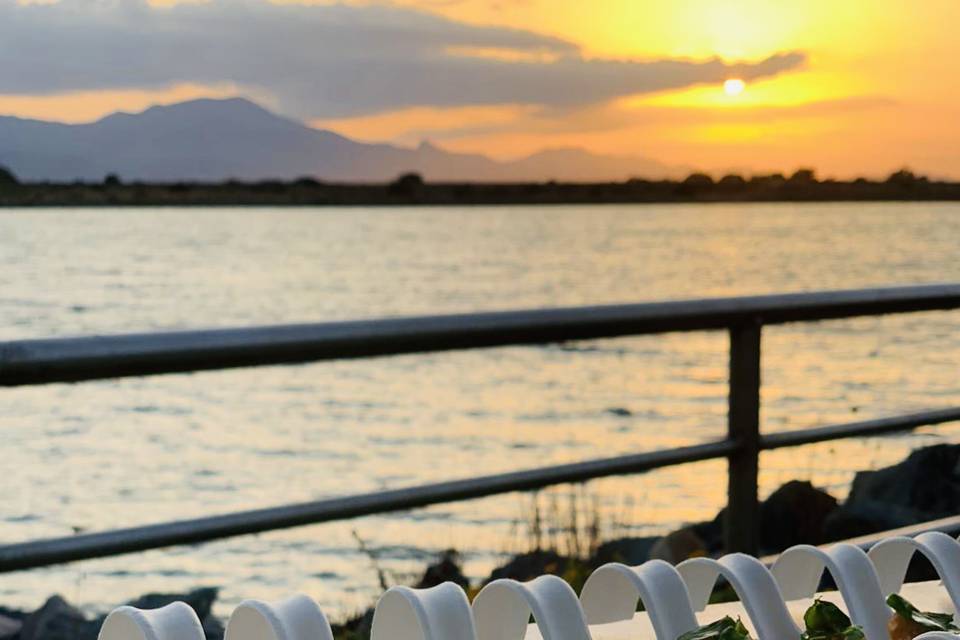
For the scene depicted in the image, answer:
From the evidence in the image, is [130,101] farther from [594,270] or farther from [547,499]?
[547,499]

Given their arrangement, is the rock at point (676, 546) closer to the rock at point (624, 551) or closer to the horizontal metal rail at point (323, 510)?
the rock at point (624, 551)

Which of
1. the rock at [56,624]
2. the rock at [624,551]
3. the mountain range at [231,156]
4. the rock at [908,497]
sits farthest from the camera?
the mountain range at [231,156]

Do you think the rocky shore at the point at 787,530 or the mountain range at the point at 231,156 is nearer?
the rocky shore at the point at 787,530

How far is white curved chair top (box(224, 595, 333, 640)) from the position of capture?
1.13 meters

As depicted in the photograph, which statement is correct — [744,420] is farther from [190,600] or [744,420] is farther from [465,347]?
[190,600]

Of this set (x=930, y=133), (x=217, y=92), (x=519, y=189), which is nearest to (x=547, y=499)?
(x=930, y=133)

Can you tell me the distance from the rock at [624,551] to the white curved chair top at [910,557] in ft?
9.85

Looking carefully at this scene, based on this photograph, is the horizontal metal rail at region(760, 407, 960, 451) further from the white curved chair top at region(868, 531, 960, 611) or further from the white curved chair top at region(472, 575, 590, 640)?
the white curved chair top at region(472, 575, 590, 640)

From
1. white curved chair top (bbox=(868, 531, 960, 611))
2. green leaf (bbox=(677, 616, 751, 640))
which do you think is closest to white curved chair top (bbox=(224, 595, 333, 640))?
green leaf (bbox=(677, 616, 751, 640))

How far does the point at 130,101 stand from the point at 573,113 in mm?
17916

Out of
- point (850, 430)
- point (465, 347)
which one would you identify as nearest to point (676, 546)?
point (850, 430)

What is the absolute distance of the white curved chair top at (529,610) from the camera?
119 cm

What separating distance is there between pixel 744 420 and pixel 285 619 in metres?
2.09

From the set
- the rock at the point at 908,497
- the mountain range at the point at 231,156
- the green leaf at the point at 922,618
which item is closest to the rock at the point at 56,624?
the rock at the point at 908,497
